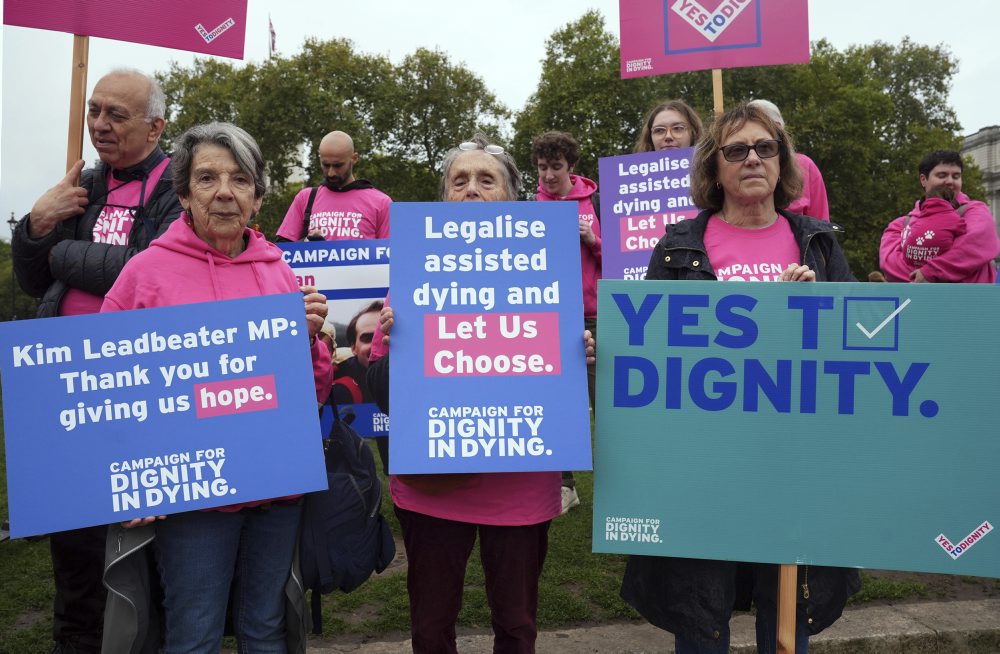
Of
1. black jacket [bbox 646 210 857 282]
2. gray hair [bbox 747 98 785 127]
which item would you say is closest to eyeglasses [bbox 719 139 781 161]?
gray hair [bbox 747 98 785 127]

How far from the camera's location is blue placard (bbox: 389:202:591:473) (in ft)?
8.14

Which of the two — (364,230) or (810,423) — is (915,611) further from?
(364,230)

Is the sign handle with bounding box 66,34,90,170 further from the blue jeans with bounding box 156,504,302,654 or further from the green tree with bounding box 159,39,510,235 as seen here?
the green tree with bounding box 159,39,510,235

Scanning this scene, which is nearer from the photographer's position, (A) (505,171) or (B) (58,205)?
(A) (505,171)

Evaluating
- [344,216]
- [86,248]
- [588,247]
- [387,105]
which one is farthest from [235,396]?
[387,105]

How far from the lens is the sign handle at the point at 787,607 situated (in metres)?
2.49

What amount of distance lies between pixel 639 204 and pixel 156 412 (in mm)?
3057

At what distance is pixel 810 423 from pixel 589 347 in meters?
0.69

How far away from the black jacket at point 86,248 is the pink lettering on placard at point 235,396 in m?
0.91

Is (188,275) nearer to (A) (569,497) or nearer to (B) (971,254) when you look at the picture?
(A) (569,497)

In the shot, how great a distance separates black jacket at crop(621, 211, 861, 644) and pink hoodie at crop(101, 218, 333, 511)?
1.26 metres

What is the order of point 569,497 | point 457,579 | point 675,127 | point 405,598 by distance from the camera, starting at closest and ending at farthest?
1. point 457,579
2. point 405,598
3. point 675,127
4. point 569,497

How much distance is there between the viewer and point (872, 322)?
2.43m

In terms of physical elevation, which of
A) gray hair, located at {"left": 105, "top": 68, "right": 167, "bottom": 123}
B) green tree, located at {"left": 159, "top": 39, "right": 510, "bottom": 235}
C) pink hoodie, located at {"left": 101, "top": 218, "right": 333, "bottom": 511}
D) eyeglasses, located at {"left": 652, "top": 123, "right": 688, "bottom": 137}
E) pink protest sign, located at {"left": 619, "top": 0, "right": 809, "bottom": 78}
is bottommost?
pink hoodie, located at {"left": 101, "top": 218, "right": 333, "bottom": 511}
